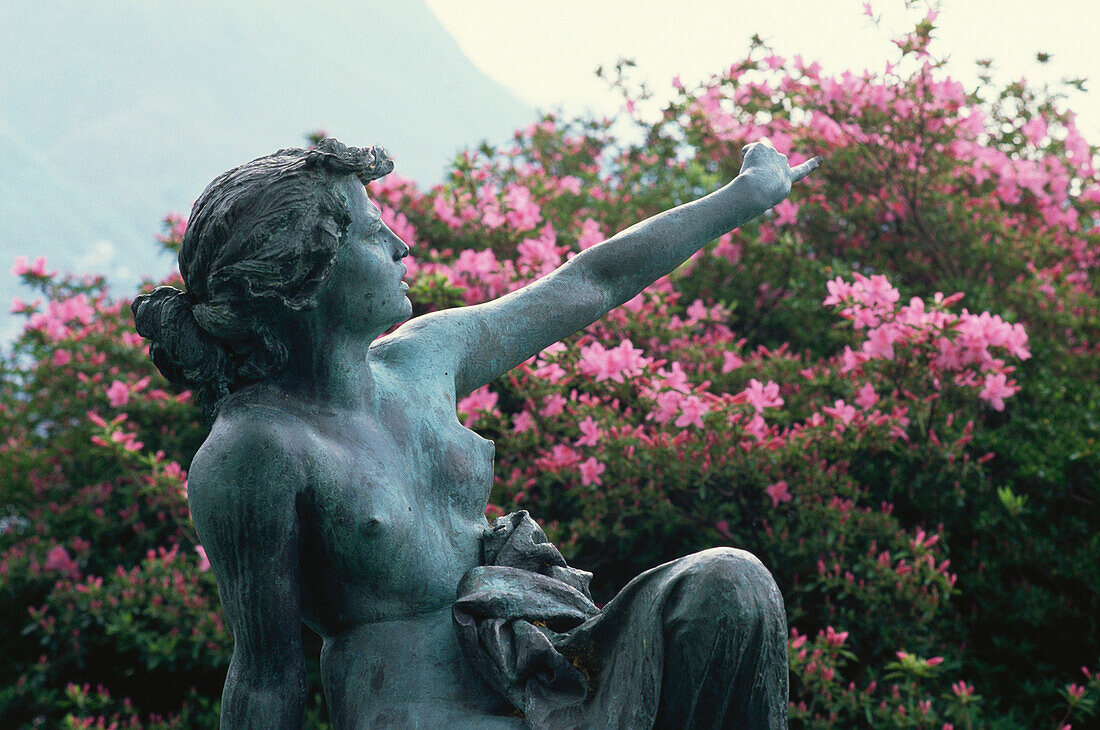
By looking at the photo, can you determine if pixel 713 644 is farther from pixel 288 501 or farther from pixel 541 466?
pixel 541 466

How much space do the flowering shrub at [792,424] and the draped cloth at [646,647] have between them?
1658 mm

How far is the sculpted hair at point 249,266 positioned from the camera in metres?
1.90

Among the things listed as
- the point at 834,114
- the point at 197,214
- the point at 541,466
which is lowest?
the point at 541,466

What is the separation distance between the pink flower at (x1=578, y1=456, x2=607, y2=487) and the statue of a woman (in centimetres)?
161

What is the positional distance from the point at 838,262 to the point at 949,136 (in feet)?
2.12

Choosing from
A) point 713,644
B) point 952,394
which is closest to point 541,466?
point 952,394

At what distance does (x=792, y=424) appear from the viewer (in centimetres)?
437

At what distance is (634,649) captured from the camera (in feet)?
6.01

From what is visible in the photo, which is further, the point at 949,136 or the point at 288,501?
the point at 949,136

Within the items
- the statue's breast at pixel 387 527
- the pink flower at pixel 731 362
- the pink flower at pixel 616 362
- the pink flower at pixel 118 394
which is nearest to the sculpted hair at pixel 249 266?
the statue's breast at pixel 387 527

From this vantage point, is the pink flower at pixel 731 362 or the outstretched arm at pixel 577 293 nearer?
the outstretched arm at pixel 577 293

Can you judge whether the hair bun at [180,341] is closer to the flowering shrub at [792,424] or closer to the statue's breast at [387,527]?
the statue's breast at [387,527]

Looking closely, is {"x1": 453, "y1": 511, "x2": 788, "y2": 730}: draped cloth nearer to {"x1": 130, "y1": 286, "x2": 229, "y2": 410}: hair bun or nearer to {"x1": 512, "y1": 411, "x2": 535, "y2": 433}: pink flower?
{"x1": 130, "y1": 286, "x2": 229, "y2": 410}: hair bun

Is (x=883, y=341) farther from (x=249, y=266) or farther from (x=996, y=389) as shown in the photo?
(x=249, y=266)
